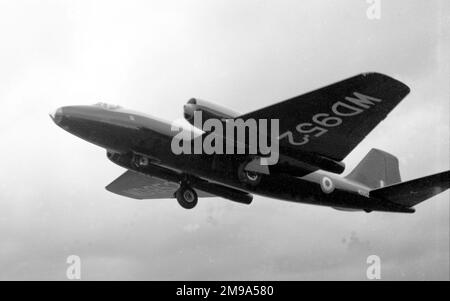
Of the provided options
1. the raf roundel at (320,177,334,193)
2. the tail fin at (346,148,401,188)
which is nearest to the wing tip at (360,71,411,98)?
the raf roundel at (320,177,334,193)

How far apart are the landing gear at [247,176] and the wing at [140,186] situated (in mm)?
4322

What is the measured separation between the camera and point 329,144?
19031mm

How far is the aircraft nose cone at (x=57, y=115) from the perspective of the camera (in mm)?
17156

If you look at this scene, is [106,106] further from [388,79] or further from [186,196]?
[388,79]

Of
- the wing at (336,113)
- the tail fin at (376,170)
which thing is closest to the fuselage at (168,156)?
the wing at (336,113)

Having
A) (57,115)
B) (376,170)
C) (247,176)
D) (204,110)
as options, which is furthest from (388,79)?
(57,115)

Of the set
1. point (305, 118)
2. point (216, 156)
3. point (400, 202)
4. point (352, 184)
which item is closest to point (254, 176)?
point (216, 156)

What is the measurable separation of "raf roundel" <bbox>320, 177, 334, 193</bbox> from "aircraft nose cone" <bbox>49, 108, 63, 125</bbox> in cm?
924

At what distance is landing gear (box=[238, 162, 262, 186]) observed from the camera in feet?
61.8

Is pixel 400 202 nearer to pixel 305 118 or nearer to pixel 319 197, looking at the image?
pixel 319 197

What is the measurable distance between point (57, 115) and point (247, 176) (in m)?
6.28

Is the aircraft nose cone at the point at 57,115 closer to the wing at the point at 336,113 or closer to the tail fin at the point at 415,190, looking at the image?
the wing at the point at 336,113

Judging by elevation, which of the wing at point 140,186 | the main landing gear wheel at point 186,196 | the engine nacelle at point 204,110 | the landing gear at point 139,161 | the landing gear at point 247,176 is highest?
the engine nacelle at point 204,110

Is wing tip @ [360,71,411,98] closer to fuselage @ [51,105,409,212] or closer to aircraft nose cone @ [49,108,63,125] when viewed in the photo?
fuselage @ [51,105,409,212]
